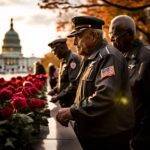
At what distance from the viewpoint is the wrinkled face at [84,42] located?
399cm

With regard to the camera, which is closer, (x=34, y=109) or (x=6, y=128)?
(x=6, y=128)

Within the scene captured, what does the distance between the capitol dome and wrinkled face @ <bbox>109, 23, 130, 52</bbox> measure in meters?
155

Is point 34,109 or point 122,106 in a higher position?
point 122,106

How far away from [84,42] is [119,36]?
1.08 m

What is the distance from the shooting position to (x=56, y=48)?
784 cm

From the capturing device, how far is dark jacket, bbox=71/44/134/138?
12.1 feet

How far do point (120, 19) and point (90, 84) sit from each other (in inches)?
48.4

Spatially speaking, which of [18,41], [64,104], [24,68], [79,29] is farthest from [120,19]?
[24,68]

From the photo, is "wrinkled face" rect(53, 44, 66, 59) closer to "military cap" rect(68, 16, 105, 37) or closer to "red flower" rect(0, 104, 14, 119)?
"red flower" rect(0, 104, 14, 119)

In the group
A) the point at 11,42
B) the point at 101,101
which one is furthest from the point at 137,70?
the point at 11,42

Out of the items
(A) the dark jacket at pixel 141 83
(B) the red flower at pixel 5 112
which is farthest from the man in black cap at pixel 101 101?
(B) the red flower at pixel 5 112

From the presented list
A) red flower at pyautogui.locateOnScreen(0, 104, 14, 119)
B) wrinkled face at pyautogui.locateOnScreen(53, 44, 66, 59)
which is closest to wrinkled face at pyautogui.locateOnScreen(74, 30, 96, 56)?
red flower at pyautogui.locateOnScreen(0, 104, 14, 119)

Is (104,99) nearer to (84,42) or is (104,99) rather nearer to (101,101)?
(101,101)

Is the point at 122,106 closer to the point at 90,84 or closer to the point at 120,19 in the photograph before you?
the point at 90,84
